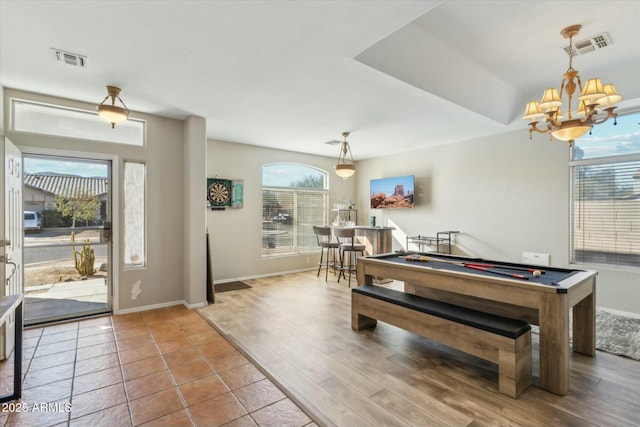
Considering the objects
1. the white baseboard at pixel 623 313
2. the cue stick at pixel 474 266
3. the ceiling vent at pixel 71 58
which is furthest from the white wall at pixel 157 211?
the white baseboard at pixel 623 313

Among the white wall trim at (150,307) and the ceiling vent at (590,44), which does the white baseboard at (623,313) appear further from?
the white wall trim at (150,307)

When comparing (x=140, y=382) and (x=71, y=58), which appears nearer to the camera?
(x=140, y=382)

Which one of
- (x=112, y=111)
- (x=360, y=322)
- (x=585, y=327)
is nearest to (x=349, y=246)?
(x=360, y=322)

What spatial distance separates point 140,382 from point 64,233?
8.02ft

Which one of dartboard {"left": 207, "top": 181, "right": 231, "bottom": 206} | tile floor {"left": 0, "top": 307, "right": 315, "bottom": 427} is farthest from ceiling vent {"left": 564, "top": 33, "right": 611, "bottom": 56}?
dartboard {"left": 207, "top": 181, "right": 231, "bottom": 206}

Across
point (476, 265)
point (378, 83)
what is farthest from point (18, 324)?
point (476, 265)

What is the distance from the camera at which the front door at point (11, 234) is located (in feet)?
9.12

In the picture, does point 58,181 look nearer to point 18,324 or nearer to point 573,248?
point 18,324

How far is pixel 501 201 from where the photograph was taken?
5.00 m

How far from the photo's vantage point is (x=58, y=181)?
3.67m

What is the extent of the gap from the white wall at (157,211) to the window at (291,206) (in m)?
1.99

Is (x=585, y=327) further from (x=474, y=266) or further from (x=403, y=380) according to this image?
(x=403, y=380)

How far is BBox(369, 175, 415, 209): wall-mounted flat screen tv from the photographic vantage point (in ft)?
20.4

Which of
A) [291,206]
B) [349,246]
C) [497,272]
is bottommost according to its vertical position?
[349,246]
